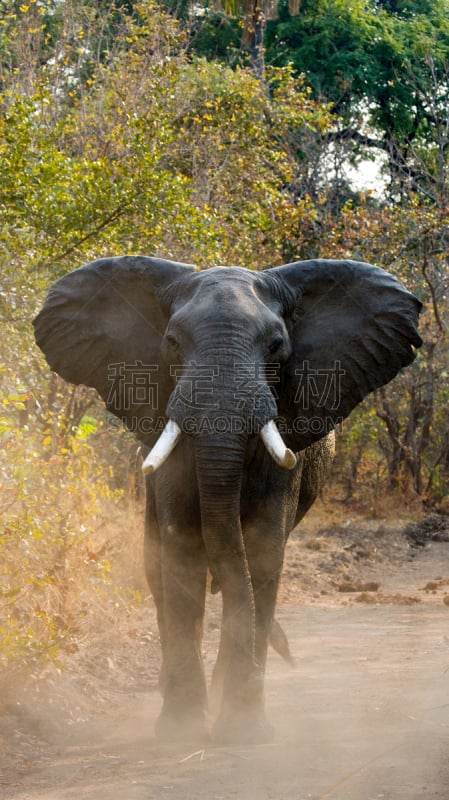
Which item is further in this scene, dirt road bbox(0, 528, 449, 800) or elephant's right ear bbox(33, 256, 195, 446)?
elephant's right ear bbox(33, 256, 195, 446)

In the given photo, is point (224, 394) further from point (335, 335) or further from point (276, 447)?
point (335, 335)

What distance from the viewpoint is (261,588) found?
6.34 m

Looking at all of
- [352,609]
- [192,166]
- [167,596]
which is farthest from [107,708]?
[192,166]

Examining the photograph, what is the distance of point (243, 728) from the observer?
233 inches

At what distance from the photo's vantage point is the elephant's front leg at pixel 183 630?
19.8 ft

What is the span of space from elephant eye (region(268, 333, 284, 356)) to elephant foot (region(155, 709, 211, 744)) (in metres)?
1.91

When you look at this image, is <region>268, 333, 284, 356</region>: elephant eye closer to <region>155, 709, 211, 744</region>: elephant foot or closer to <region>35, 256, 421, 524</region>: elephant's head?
<region>35, 256, 421, 524</region>: elephant's head

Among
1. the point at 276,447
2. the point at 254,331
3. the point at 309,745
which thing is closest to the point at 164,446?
the point at 276,447

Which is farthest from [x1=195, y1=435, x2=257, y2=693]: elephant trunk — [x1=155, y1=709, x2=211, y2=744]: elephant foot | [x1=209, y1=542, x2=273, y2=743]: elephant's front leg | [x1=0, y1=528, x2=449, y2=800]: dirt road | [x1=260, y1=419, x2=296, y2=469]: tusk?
[x1=0, y1=528, x2=449, y2=800]: dirt road

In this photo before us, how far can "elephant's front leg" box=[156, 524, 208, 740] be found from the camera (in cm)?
603

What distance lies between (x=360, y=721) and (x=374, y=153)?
56.5 ft

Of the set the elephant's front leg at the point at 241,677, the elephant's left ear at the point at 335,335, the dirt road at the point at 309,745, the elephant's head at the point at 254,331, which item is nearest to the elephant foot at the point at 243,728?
the elephant's front leg at the point at 241,677

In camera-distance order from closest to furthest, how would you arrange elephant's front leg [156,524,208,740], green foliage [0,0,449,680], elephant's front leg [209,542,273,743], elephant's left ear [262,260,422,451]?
1. elephant's front leg [209,542,273,743]
2. elephant's front leg [156,524,208,740]
3. elephant's left ear [262,260,422,451]
4. green foliage [0,0,449,680]

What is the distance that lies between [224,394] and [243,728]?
175cm
